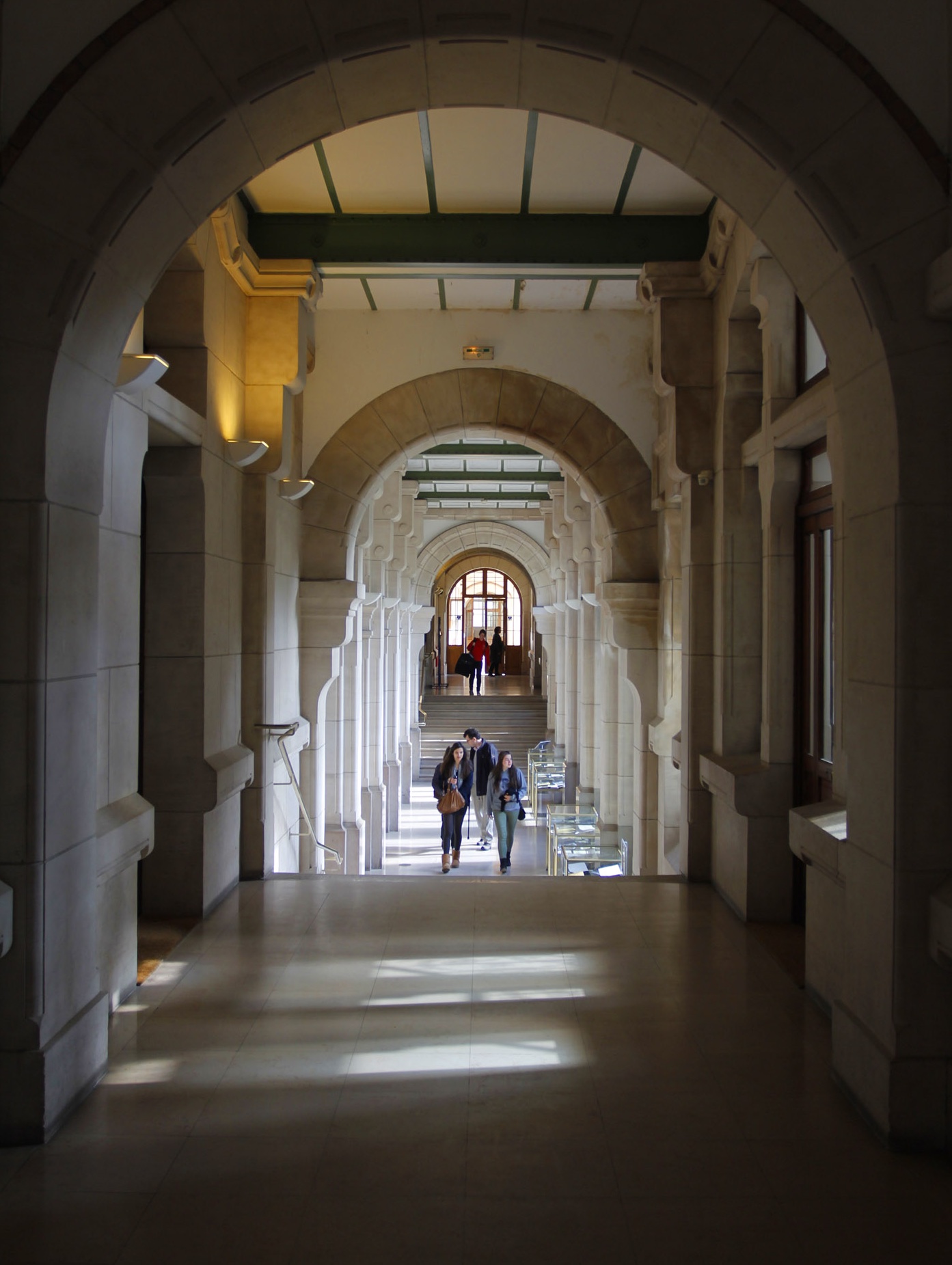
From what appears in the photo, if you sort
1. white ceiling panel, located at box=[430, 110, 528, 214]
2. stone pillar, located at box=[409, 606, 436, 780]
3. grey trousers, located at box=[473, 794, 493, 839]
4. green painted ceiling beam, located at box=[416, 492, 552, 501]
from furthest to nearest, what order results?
stone pillar, located at box=[409, 606, 436, 780], green painted ceiling beam, located at box=[416, 492, 552, 501], grey trousers, located at box=[473, 794, 493, 839], white ceiling panel, located at box=[430, 110, 528, 214]

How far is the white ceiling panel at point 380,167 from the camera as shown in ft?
18.0

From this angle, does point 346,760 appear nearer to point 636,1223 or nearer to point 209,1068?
point 209,1068

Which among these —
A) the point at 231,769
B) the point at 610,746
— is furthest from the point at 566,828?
the point at 231,769

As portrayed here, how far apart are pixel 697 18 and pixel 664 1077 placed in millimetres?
3404

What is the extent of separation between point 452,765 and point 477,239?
18.2 ft

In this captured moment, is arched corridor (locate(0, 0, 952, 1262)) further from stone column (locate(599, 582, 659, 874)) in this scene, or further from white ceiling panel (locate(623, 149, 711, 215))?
stone column (locate(599, 582, 659, 874))

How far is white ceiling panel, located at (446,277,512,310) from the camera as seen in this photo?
745 centimetres

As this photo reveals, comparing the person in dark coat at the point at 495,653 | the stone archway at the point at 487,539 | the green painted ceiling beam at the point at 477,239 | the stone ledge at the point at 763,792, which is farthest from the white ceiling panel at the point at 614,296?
the person in dark coat at the point at 495,653

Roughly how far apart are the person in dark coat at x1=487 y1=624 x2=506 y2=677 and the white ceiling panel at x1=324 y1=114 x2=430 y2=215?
72.8 ft

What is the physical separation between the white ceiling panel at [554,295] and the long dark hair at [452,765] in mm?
4457

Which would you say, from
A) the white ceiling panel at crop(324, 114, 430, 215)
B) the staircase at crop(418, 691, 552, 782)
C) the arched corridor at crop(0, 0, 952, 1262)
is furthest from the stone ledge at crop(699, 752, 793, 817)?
the staircase at crop(418, 691, 552, 782)

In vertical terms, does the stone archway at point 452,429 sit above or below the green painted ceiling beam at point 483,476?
below

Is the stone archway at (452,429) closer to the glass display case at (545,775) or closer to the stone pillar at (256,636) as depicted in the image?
the stone pillar at (256,636)

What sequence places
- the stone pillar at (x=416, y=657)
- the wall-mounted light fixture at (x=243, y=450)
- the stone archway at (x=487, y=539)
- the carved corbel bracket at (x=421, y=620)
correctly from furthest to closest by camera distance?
the stone archway at (x=487, y=539), the carved corbel bracket at (x=421, y=620), the stone pillar at (x=416, y=657), the wall-mounted light fixture at (x=243, y=450)
